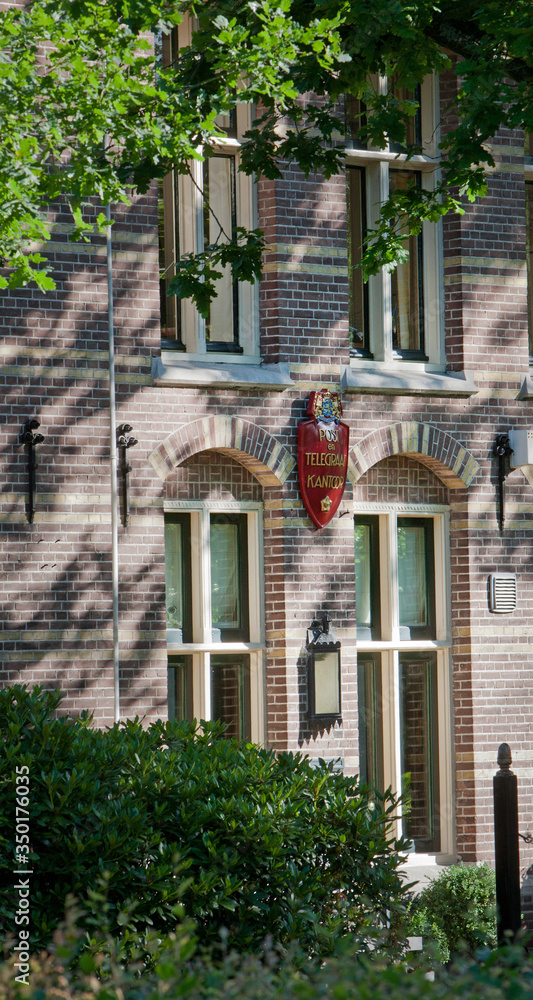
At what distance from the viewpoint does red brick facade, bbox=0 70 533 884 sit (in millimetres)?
9695

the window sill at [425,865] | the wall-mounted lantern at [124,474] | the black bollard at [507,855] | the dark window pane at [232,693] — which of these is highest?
the wall-mounted lantern at [124,474]

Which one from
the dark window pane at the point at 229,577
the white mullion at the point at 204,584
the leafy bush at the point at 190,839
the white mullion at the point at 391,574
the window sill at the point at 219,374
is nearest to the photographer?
the leafy bush at the point at 190,839

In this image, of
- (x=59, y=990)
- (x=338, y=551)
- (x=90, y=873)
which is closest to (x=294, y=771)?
(x=90, y=873)

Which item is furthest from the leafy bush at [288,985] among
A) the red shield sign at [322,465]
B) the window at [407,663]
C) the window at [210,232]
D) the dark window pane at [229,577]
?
the window at [407,663]

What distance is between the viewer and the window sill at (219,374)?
10.2 metres

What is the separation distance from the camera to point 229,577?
10.8m

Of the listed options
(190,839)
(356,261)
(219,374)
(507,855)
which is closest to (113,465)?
(219,374)

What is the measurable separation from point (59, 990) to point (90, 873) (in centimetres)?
221

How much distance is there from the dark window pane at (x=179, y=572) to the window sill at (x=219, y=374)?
3.65 feet

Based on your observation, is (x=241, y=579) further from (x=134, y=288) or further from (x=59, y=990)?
(x=59, y=990)

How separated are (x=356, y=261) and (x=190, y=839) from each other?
663cm

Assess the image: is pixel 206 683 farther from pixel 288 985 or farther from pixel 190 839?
pixel 288 985

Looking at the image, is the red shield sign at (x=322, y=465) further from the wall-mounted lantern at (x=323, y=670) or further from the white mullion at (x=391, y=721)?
the white mullion at (x=391, y=721)

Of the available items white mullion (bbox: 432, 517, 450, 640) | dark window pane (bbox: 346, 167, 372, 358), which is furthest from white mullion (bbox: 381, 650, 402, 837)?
dark window pane (bbox: 346, 167, 372, 358)
